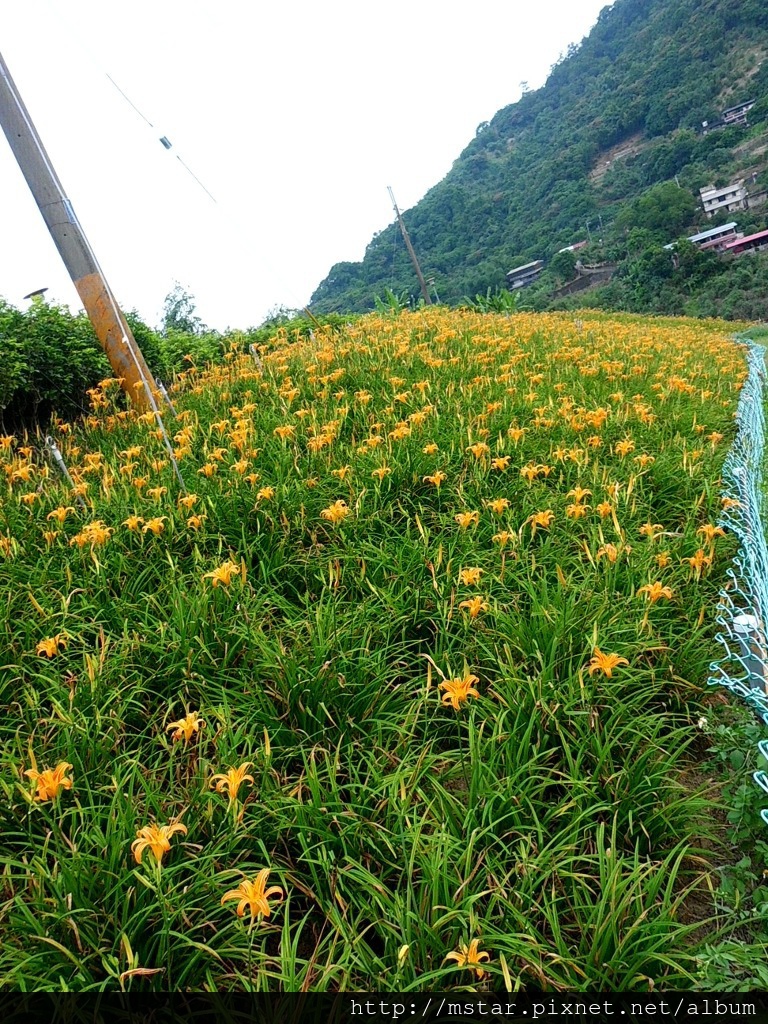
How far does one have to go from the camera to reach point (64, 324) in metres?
5.08

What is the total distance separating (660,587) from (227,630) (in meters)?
1.44

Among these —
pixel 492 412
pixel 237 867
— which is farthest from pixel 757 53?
pixel 237 867

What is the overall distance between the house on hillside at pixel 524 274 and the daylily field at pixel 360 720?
38065 mm

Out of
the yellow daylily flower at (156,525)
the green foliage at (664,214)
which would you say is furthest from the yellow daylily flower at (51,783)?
the green foliage at (664,214)

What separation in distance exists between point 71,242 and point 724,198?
152 feet

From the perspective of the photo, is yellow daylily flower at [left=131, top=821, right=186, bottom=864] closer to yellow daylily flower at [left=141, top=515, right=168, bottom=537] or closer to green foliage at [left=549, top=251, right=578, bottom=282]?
yellow daylily flower at [left=141, top=515, right=168, bottom=537]

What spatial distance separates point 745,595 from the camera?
7.01 feet

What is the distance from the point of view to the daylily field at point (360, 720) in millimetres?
1263

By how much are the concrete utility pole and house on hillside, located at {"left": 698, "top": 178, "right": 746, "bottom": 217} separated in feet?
141

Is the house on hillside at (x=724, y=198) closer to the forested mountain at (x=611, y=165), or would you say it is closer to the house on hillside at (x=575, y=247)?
the forested mountain at (x=611, y=165)

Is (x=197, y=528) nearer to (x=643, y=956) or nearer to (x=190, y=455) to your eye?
(x=190, y=455)

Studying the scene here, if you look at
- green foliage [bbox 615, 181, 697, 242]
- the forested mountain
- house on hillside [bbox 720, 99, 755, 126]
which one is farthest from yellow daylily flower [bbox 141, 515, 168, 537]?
house on hillside [bbox 720, 99, 755, 126]

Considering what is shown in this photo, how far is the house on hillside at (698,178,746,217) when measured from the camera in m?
38.1

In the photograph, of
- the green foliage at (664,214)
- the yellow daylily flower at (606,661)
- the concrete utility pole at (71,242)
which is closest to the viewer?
the yellow daylily flower at (606,661)
